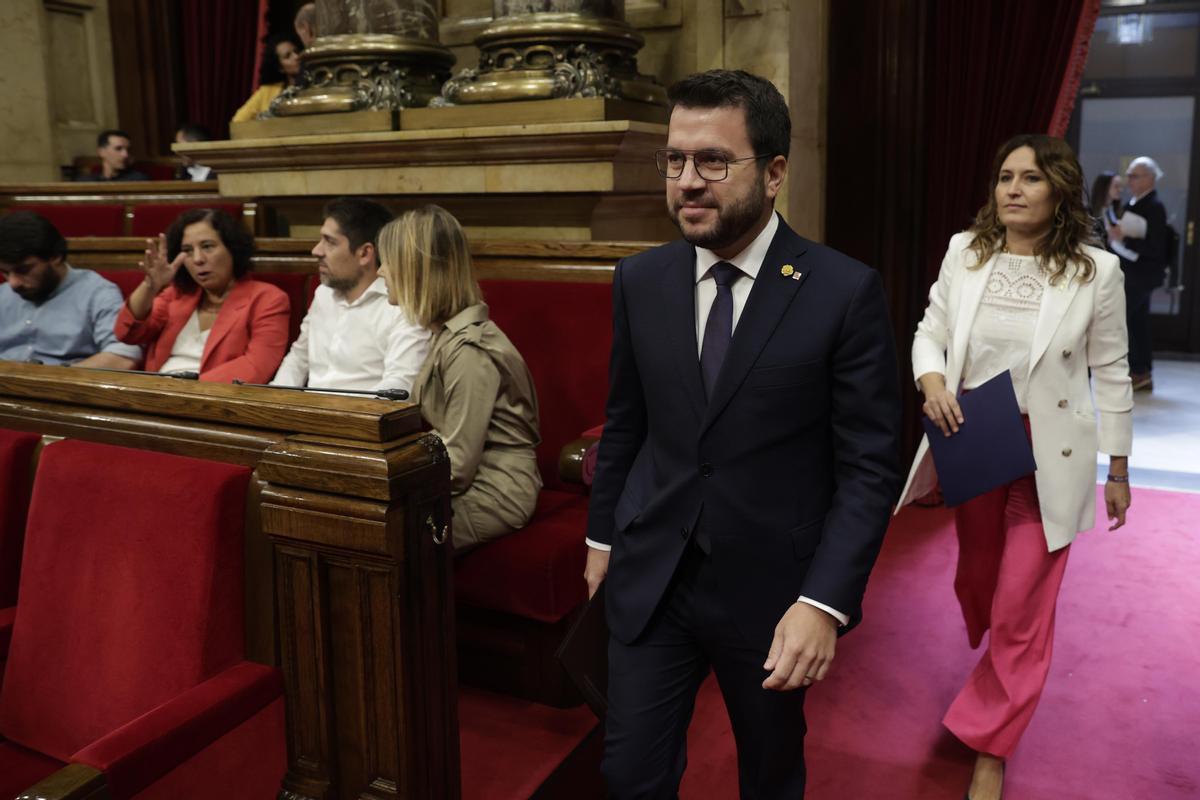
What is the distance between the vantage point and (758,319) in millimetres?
1644

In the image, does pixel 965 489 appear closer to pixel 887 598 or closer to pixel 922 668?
pixel 922 668

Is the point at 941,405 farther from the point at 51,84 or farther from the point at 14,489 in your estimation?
the point at 51,84

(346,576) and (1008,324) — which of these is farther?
(1008,324)

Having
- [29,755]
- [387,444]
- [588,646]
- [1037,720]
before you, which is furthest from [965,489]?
[29,755]

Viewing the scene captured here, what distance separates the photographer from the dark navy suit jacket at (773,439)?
1621 millimetres

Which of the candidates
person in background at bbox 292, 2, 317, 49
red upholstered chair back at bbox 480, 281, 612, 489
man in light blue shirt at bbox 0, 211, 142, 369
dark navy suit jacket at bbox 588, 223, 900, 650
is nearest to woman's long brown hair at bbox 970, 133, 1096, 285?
dark navy suit jacket at bbox 588, 223, 900, 650

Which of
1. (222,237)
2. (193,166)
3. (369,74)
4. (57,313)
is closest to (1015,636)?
(222,237)

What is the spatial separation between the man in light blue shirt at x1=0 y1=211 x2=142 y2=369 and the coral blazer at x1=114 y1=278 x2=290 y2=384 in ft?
0.38

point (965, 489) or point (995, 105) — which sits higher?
point (995, 105)

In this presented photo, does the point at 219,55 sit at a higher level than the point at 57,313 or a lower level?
higher

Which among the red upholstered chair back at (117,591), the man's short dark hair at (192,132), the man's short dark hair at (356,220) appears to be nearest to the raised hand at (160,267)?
the man's short dark hair at (356,220)

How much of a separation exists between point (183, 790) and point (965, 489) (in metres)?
1.80

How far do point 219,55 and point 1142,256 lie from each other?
24.1 ft

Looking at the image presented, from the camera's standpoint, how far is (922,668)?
3.26 metres
